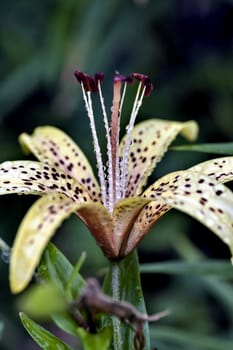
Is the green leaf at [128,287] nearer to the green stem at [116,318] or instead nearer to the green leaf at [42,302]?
the green stem at [116,318]

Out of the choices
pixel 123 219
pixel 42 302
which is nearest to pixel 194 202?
pixel 123 219

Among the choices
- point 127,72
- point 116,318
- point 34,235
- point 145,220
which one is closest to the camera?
point 34,235

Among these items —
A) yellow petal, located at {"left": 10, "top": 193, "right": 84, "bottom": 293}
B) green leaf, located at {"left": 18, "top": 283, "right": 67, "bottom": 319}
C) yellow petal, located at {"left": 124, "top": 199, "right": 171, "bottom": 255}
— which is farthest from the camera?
yellow petal, located at {"left": 124, "top": 199, "right": 171, "bottom": 255}

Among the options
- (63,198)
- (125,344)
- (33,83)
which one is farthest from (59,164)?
(33,83)

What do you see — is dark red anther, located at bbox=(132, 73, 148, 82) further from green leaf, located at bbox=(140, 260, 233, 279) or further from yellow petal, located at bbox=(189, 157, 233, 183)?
green leaf, located at bbox=(140, 260, 233, 279)

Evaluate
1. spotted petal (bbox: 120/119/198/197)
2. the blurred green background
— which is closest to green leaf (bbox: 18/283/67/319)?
spotted petal (bbox: 120/119/198/197)

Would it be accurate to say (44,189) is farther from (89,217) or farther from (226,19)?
(226,19)

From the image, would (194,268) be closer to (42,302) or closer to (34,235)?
(34,235)
